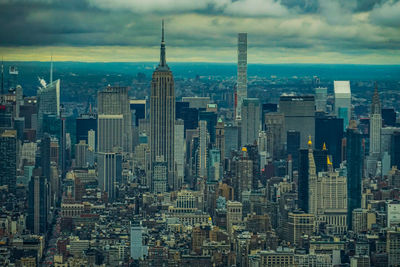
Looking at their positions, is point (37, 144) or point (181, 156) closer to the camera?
point (37, 144)

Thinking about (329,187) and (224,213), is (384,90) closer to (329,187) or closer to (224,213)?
(329,187)

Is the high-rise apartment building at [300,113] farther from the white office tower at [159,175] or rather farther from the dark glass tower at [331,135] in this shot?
the white office tower at [159,175]

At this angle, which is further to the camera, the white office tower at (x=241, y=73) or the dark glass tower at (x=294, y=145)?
the dark glass tower at (x=294, y=145)

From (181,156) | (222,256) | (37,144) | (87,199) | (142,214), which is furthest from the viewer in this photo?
(181,156)

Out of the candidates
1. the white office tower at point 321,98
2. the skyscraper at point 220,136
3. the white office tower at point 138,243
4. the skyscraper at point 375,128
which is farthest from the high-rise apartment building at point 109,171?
the skyscraper at point 375,128

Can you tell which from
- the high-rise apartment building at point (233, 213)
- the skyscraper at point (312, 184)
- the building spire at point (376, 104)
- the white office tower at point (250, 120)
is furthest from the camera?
the white office tower at point (250, 120)

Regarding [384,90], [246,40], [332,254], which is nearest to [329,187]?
[384,90]
